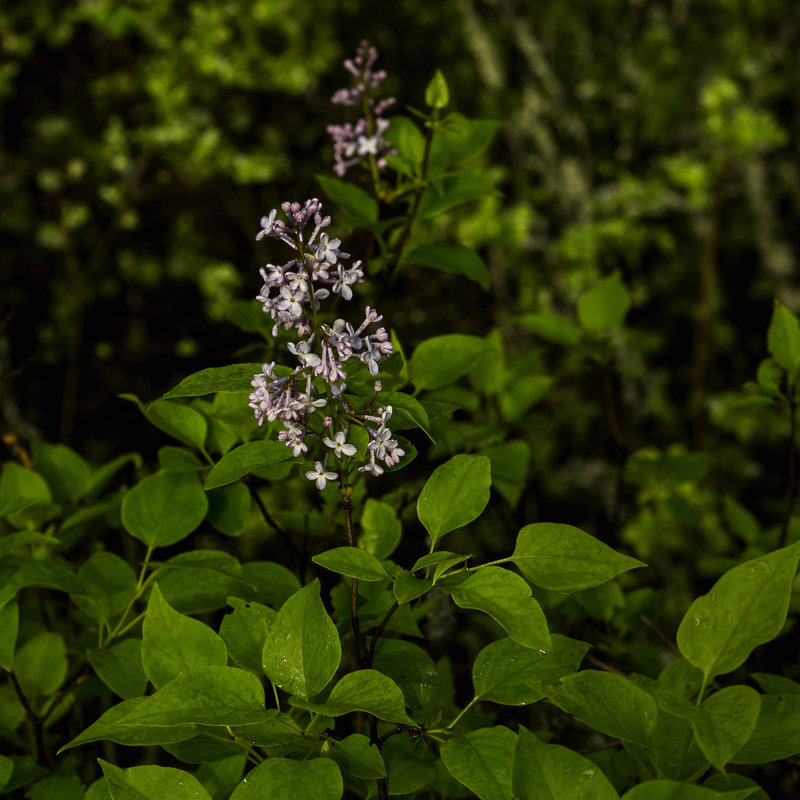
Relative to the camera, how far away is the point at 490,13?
5.82 metres

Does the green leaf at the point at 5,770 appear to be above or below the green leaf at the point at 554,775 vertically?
above

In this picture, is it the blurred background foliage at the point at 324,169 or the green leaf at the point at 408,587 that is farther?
the blurred background foliage at the point at 324,169

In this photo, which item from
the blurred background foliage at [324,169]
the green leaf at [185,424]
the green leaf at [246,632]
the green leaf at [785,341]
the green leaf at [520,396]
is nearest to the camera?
the green leaf at [246,632]

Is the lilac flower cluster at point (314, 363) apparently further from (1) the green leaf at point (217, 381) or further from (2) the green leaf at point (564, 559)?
(2) the green leaf at point (564, 559)

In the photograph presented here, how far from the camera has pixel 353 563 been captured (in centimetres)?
75

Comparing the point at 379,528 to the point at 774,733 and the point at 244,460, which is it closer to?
the point at 244,460

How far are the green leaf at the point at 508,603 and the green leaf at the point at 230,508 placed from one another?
1.38ft

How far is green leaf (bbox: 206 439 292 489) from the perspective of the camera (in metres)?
0.74

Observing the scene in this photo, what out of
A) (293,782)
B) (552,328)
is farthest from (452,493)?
(552,328)

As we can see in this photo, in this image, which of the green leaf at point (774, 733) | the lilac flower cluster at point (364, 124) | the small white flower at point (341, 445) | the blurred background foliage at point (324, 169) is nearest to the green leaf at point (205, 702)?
the small white flower at point (341, 445)

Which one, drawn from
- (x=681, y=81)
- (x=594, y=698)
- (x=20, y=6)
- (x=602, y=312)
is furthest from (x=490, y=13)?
(x=594, y=698)

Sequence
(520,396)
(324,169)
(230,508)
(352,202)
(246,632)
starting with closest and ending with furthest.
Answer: (246,632) → (230,508) → (352,202) → (520,396) → (324,169)

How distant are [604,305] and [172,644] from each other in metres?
1.07

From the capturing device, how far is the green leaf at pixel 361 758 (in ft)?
2.25
